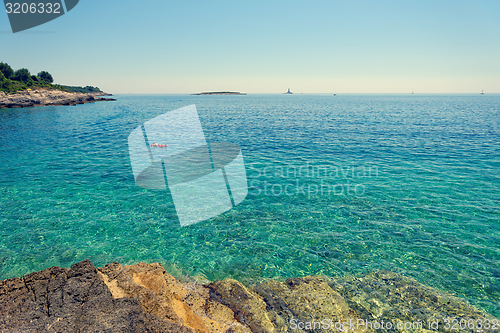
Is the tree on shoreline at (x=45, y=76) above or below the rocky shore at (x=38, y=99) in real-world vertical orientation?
above

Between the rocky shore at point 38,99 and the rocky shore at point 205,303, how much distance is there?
122869 millimetres

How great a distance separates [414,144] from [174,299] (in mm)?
39555

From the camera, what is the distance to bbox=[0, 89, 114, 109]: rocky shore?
3713 inches

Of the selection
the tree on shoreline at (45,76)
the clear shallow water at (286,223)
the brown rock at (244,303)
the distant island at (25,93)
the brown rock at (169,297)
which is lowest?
the clear shallow water at (286,223)

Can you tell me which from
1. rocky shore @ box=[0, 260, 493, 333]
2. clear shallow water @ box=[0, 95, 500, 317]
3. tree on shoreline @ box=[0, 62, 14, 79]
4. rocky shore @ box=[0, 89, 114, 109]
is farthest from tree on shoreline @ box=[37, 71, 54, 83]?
rocky shore @ box=[0, 260, 493, 333]

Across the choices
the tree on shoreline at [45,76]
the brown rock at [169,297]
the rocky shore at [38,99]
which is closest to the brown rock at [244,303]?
the brown rock at [169,297]

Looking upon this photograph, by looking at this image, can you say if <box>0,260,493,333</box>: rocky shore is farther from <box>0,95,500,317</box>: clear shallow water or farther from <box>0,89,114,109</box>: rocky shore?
<box>0,89,114,109</box>: rocky shore

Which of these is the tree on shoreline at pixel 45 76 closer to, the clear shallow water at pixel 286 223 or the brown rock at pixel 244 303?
the clear shallow water at pixel 286 223

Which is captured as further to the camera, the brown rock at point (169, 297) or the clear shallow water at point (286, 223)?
the clear shallow water at point (286, 223)

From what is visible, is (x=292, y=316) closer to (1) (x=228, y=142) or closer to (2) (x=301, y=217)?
(2) (x=301, y=217)

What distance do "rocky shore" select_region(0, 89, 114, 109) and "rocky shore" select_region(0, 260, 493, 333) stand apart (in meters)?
123

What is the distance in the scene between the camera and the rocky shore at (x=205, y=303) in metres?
6.44

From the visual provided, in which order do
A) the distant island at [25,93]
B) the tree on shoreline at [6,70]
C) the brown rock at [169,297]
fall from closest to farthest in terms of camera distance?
the brown rock at [169,297]
the distant island at [25,93]
the tree on shoreline at [6,70]

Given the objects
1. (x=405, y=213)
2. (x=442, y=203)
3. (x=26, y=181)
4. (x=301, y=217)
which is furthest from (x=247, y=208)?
(x=26, y=181)
